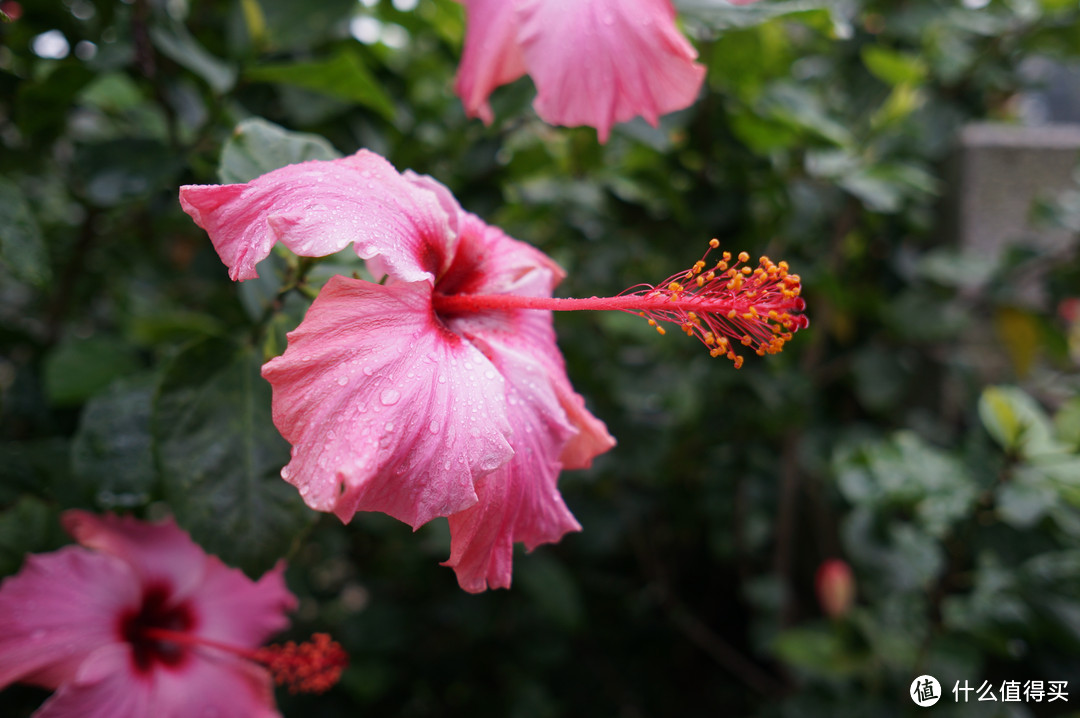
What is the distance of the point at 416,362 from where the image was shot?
604mm

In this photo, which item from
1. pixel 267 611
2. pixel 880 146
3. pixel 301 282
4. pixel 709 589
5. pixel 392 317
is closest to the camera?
pixel 392 317

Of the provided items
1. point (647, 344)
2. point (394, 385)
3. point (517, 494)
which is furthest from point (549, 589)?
point (394, 385)

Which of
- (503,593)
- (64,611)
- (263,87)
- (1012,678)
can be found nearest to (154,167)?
(263,87)

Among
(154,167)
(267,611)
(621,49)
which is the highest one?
Answer: (621,49)

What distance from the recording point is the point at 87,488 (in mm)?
827

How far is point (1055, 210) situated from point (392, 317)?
1.74 m

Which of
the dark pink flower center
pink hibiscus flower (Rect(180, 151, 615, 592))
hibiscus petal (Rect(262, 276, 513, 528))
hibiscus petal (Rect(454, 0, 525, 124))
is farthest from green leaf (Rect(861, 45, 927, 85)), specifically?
the dark pink flower center

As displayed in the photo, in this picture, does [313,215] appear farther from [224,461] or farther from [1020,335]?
[1020,335]

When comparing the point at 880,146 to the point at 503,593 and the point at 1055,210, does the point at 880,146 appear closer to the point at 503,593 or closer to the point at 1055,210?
the point at 1055,210

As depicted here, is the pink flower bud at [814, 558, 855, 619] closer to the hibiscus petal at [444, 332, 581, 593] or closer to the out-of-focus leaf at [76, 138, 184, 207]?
the hibiscus petal at [444, 332, 581, 593]

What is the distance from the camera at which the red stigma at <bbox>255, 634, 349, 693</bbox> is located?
0.81 m

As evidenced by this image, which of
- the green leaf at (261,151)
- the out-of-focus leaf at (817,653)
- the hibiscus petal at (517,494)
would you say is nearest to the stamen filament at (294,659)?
the hibiscus petal at (517,494)

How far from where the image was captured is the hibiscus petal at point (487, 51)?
2.64ft

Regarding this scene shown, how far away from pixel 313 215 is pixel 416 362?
0.16m
